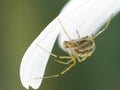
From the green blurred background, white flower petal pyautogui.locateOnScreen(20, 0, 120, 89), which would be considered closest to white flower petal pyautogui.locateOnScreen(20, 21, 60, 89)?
white flower petal pyautogui.locateOnScreen(20, 0, 120, 89)

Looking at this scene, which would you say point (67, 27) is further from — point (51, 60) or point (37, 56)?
point (51, 60)

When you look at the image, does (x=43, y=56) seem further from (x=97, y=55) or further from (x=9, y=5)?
(x=9, y=5)

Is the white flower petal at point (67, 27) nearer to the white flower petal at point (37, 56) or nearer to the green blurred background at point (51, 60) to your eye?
the white flower petal at point (37, 56)

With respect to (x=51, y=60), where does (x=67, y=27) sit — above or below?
above

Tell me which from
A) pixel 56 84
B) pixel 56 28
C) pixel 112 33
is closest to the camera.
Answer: pixel 56 28

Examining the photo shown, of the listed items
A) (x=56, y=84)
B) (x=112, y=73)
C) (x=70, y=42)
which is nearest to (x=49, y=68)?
(x=56, y=84)

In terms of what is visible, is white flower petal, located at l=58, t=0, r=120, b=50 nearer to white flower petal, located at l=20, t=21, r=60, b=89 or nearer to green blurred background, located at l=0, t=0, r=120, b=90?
white flower petal, located at l=20, t=21, r=60, b=89

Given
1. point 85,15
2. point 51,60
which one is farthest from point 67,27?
point 51,60

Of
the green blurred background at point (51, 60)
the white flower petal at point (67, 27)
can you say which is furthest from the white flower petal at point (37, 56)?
the green blurred background at point (51, 60)
